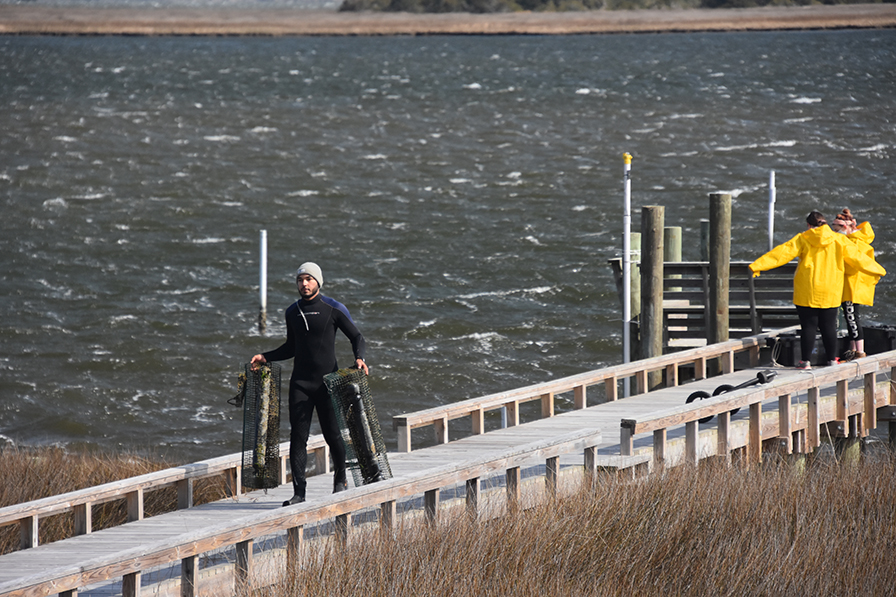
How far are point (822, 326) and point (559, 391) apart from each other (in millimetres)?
2704

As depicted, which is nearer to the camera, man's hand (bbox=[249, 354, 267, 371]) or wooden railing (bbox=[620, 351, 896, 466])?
man's hand (bbox=[249, 354, 267, 371])

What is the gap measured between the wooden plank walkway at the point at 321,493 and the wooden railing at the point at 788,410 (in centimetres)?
18

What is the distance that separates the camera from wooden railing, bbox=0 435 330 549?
8.67m

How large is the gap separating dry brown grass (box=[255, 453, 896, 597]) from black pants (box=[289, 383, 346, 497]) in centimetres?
96

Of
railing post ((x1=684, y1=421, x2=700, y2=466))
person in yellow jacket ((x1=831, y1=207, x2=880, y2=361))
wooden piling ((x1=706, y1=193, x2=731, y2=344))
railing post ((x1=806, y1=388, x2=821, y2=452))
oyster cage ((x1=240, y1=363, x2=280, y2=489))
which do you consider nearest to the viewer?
oyster cage ((x1=240, y1=363, x2=280, y2=489))

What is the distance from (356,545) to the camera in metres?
7.46

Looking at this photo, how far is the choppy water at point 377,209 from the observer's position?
2128cm

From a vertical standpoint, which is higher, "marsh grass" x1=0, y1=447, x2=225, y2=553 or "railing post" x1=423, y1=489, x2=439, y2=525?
"railing post" x1=423, y1=489, x2=439, y2=525

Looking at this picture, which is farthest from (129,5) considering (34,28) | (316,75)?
(316,75)

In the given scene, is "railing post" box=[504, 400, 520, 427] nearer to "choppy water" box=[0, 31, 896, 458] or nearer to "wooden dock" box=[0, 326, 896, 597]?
"wooden dock" box=[0, 326, 896, 597]

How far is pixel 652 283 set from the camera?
1509cm

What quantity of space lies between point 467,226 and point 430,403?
12373 millimetres

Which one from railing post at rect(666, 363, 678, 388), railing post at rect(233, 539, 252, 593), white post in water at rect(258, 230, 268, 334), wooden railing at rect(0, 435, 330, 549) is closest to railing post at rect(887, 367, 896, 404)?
railing post at rect(666, 363, 678, 388)

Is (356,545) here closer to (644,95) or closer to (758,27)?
(644,95)
